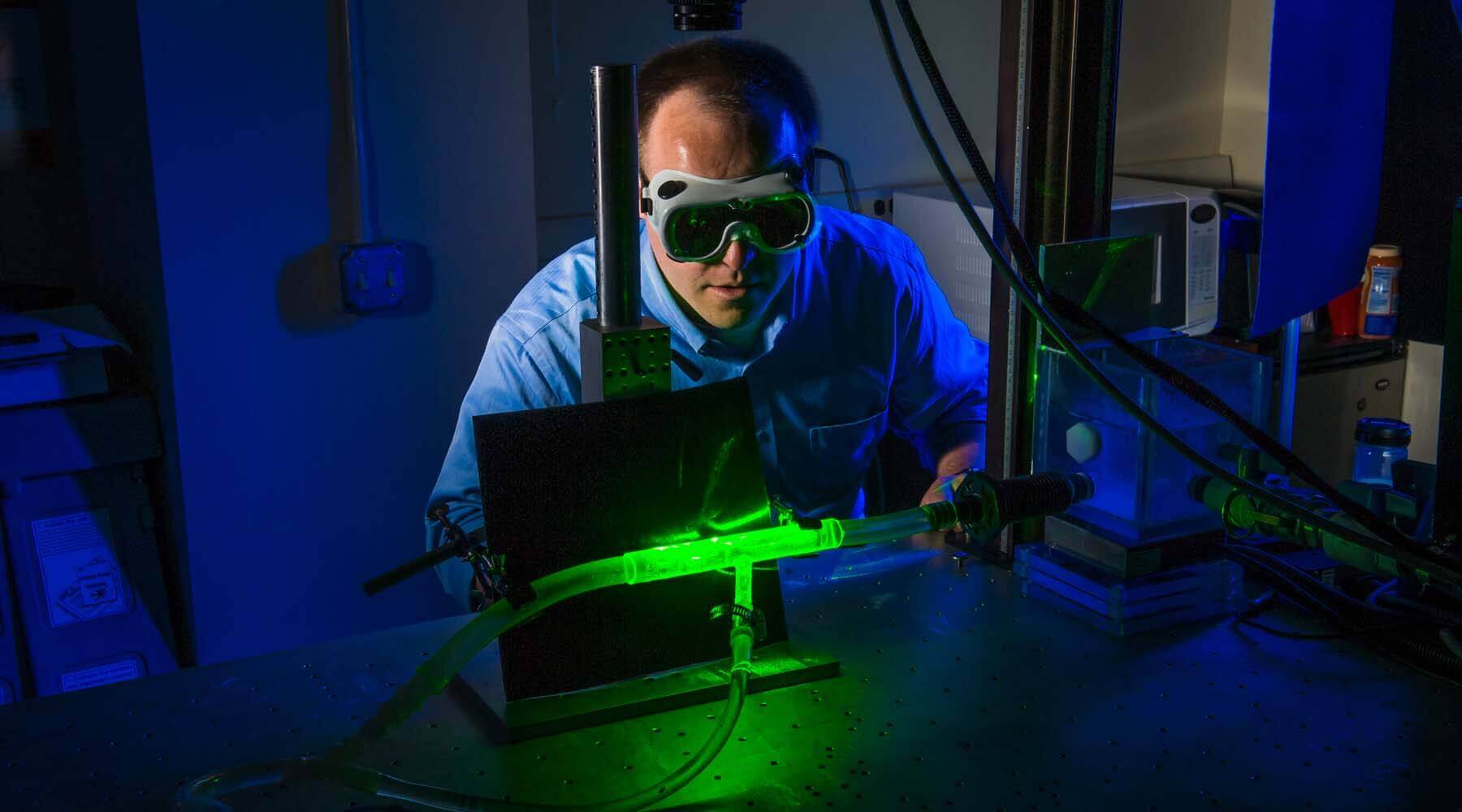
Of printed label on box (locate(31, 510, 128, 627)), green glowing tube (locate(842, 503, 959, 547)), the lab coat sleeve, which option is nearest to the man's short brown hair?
the lab coat sleeve

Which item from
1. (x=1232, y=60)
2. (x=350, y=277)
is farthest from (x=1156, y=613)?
(x=1232, y=60)

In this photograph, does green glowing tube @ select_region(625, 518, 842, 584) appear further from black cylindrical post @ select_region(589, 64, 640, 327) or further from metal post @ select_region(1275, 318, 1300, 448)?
metal post @ select_region(1275, 318, 1300, 448)

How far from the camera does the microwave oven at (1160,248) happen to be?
2.68 meters

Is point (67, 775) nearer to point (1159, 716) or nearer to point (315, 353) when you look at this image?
point (1159, 716)

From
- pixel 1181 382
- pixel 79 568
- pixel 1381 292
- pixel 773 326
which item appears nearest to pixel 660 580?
pixel 1181 382

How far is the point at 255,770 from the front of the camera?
0.84 meters

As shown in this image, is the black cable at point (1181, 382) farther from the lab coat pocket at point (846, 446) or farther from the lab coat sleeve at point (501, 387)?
the lab coat pocket at point (846, 446)

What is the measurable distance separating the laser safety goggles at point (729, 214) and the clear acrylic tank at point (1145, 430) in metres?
0.27

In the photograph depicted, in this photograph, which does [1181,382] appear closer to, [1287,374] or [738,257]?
[738,257]

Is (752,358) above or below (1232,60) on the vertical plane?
below

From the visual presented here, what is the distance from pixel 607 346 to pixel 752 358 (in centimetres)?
95

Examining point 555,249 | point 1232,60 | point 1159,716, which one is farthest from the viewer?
point 1232,60

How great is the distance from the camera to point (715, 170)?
163 cm

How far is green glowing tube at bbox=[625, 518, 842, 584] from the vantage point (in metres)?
0.98
